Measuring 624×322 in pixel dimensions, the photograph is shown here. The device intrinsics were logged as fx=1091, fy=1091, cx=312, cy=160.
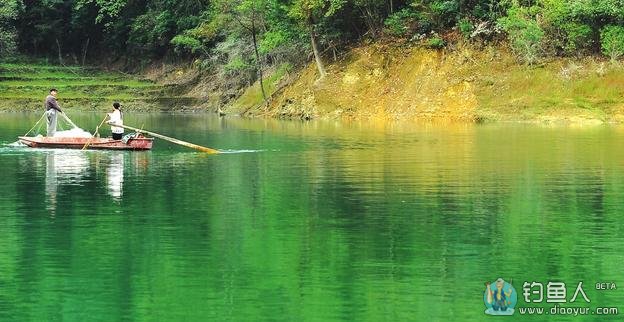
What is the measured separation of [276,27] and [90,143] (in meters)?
31.7

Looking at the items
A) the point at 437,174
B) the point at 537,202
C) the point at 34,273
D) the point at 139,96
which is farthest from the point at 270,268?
the point at 139,96

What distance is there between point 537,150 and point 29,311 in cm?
2463

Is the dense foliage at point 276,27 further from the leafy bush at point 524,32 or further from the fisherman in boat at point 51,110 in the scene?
the fisherman in boat at point 51,110

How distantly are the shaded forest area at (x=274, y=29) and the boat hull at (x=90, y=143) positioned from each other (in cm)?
2695

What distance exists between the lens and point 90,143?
35.5 metres

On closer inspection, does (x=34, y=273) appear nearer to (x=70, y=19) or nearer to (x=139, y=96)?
(x=139, y=96)

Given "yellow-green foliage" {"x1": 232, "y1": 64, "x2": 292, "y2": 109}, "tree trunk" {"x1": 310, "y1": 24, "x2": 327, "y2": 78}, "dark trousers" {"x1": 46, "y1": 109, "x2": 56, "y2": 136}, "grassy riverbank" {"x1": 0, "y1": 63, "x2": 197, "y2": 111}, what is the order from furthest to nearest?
1. "grassy riverbank" {"x1": 0, "y1": 63, "x2": 197, "y2": 111}
2. "yellow-green foliage" {"x1": 232, "y1": 64, "x2": 292, "y2": 109}
3. "tree trunk" {"x1": 310, "y1": 24, "x2": 327, "y2": 78}
4. "dark trousers" {"x1": 46, "y1": 109, "x2": 56, "y2": 136}

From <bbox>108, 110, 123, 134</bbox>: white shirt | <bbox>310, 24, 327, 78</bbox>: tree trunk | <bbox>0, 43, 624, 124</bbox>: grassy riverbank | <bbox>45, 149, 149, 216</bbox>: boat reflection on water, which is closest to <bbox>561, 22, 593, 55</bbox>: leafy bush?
<bbox>0, 43, 624, 124</bbox>: grassy riverbank

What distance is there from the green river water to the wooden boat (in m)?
1.84

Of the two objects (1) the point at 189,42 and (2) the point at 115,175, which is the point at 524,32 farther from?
(2) the point at 115,175

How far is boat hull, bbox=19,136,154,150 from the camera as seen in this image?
35281mm

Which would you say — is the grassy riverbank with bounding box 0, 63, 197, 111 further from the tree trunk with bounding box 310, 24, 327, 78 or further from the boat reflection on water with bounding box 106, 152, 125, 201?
the boat reflection on water with bounding box 106, 152, 125, 201

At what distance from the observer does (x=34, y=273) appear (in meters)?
15.0

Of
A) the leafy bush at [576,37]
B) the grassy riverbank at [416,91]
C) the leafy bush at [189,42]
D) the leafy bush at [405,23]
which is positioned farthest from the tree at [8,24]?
the leafy bush at [576,37]
